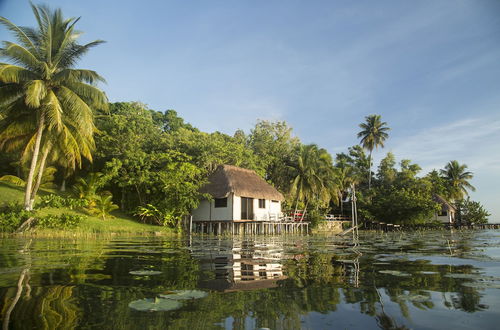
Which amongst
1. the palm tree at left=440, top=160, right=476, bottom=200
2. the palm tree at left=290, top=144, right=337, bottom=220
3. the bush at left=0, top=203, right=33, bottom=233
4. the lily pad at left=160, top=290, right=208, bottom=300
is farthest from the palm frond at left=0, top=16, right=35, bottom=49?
the palm tree at left=440, top=160, right=476, bottom=200

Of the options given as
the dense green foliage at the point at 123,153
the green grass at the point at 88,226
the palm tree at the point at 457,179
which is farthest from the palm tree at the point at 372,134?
the green grass at the point at 88,226

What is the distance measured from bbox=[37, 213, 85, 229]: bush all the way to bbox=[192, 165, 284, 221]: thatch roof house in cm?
1054

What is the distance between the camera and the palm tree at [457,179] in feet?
162

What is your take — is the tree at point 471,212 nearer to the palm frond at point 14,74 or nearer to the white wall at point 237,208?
the white wall at point 237,208

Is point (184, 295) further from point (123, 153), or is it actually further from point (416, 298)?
point (123, 153)

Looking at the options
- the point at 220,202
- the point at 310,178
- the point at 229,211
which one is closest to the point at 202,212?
the point at 220,202

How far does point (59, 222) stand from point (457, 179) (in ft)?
174

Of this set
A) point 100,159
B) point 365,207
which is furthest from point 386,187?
point 100,159

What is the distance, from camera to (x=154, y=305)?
2256mm

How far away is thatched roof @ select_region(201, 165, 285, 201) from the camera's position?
24.0m

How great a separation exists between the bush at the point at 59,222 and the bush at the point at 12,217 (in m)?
0.65

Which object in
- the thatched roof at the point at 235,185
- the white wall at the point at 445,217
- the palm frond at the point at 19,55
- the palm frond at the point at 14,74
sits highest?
the palm frond at the point at 19,55

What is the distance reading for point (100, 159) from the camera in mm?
23812

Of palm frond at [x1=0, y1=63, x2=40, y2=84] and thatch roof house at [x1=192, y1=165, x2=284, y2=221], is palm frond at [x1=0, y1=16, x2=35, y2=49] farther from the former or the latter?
thatch roof house at [x1=192, y1=165, x2=284, y2=221]
